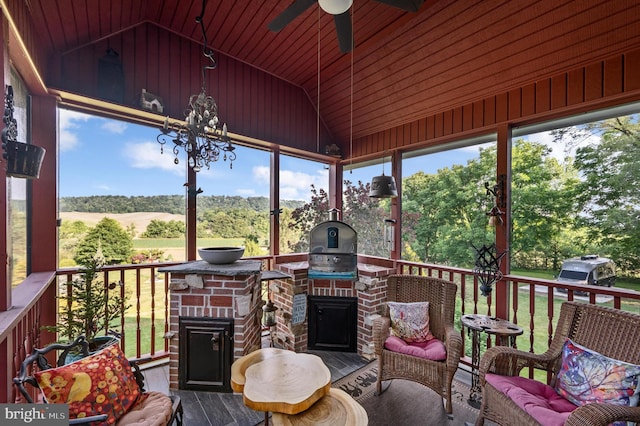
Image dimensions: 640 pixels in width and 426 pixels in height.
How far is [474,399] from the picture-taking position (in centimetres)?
244

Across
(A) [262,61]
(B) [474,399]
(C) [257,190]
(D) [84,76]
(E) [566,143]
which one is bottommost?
(B) [474,399]

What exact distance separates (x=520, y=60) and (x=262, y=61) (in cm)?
302

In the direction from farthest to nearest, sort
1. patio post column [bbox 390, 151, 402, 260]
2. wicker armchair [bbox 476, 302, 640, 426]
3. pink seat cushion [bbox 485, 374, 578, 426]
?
1. patio post column [bbox 390, 151, 402, 260]
2. wicker armchair [bbox 476, 302, 640, 426]
3. pink seat cushion [bbox 485, 374, 578, 426]

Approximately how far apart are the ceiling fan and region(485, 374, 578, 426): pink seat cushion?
8.68 ft

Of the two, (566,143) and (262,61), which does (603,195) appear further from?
(262,61)

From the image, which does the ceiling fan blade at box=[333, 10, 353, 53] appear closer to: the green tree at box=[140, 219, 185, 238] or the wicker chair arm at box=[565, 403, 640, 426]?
the green tree at box=[140, 219, 185, 238]

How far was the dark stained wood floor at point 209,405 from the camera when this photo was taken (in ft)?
7.00

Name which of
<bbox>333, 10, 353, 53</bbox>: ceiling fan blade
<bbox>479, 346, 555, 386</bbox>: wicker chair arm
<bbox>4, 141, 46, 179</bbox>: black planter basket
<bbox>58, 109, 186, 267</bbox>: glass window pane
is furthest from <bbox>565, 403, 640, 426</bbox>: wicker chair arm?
<bbox>58, 109, 186, 267</bbox>: glass window pane

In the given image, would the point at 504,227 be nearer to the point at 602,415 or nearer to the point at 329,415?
the point at 602,415

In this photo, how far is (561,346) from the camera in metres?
2.00

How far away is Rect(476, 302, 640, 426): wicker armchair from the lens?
1731 mm

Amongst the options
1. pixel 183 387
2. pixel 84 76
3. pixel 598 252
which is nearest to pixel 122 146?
pixel 84 76

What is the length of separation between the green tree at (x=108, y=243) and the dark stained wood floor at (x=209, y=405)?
122 centimetres

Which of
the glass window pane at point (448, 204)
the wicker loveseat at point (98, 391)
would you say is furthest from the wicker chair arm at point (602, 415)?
the wicker loveseat at point (98, 391)
